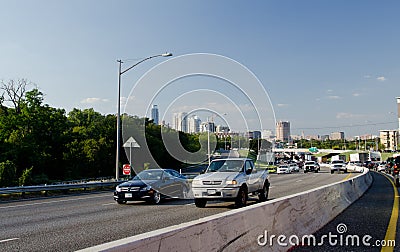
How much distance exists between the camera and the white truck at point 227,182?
538 inches

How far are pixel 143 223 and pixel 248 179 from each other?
486 cm

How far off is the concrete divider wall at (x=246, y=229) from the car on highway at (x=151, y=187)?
25.0 ft

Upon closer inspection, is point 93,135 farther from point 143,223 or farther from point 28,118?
point 143,223

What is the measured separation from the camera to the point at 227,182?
44.9ft

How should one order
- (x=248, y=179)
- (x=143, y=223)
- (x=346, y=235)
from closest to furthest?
(x=346, y=235) → (x=143, y=223) → (x=248, y=179)

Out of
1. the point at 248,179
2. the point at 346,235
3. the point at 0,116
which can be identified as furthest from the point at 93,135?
the point at 346,235

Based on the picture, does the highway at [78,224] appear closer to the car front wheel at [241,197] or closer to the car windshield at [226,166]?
the car front wheel at [241,197]

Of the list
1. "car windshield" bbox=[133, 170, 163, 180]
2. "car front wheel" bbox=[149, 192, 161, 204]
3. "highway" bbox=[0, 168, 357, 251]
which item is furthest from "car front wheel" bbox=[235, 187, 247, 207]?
"car windshield" bbox=[133, 170, 163, 180]

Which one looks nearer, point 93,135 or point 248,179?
point 248,179

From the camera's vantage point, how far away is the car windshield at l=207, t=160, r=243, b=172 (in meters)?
14.6

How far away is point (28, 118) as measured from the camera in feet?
217

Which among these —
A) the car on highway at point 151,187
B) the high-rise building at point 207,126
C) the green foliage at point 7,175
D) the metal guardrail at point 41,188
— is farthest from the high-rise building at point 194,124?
the green foliage at point 7,175

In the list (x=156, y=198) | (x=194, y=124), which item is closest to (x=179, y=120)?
(x=194, y=124)

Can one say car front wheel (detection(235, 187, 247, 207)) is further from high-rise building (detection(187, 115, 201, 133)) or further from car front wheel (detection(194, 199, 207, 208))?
high-rise building (detection(187, 115, 201, 133))
